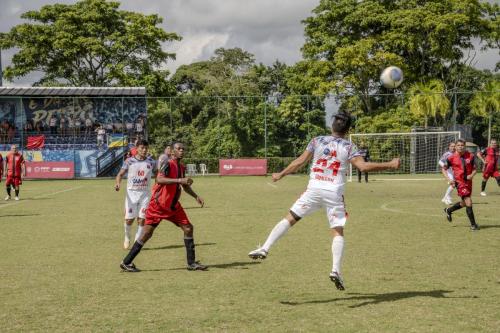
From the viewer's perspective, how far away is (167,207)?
30.1ft

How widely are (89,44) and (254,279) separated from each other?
45683 millimetres

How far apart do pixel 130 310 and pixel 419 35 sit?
4642 centimetres

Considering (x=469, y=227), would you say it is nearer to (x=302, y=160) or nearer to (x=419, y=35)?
(x=302, y=160)

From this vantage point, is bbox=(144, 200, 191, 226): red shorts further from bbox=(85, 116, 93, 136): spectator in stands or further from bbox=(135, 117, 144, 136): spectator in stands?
bbox=(85, 116, 93, 136): spectator in stands

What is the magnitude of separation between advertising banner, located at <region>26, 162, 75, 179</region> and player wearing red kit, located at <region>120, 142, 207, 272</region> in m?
32.9

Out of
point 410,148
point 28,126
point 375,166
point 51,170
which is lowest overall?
point 51,170

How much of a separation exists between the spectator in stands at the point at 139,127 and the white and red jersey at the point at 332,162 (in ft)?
122

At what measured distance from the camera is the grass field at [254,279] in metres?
6.39

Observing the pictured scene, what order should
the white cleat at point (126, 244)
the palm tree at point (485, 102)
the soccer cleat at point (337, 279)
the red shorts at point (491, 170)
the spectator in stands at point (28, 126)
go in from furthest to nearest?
the palm tree at point (485, 102)
the spectator in stands at point (28, 126)
the red shorts at point (491, 170)
the white cleat at point (126, 244)
the soccer cleat at point (337, 279)

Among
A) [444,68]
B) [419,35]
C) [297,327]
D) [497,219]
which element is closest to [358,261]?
[297,327]

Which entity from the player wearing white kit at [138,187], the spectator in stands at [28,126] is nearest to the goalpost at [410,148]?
the spectator in stands at [28,126]

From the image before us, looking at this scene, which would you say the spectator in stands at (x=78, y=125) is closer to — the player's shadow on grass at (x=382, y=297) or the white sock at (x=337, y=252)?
the white sock at (x=337, y=252)

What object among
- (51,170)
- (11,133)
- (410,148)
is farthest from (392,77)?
(11,133)

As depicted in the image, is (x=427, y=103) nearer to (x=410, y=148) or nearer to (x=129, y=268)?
(x=410, y=148)
